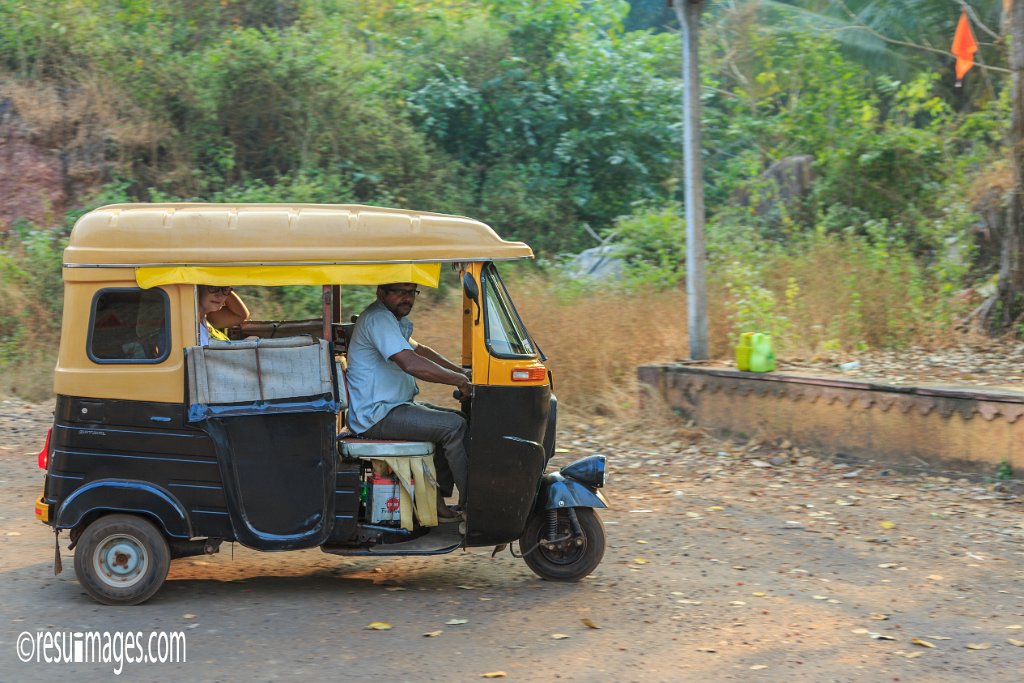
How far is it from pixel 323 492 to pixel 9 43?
1525 cm

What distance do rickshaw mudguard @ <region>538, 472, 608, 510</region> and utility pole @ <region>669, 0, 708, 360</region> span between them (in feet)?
17.1

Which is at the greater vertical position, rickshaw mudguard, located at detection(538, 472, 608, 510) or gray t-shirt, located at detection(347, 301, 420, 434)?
gray t-shirt, located at detection(347, 301, 420, 434)

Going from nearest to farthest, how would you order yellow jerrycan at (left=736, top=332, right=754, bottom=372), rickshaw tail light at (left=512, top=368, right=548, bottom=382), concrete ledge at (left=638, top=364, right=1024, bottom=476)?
1. rickshaw tail light at (left=512, top=368, right=548, bottom=382)
2. concrete ledge at (left=638, top=364, right=1024, bottom=476)
3. yellow jerrycan at (left=736, top=332, right=754, bottom=372)

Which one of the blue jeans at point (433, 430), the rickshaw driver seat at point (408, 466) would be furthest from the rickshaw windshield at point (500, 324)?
the rickshaw driver seat at point (408, 466)

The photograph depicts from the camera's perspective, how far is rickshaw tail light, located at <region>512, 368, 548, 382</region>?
20.1ft

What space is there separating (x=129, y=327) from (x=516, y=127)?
14.0 meters

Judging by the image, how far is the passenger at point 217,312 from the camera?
6.01 m

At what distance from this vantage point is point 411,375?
6340mm

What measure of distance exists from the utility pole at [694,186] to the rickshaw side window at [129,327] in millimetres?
6687

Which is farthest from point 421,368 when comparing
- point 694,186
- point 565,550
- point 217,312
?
point 694,186

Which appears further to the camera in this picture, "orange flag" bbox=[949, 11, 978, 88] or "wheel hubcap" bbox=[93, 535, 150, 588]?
"orange flag" bbox=[949, 11, 978, 88]

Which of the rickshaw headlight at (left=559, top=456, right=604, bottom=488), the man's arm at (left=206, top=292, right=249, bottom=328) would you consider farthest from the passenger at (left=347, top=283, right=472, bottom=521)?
the man's arm at (left=206, top=292, right=249, bottom=328)

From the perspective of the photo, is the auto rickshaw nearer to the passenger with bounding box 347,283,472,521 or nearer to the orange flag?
the passenger with bounding box 347,283,472,521

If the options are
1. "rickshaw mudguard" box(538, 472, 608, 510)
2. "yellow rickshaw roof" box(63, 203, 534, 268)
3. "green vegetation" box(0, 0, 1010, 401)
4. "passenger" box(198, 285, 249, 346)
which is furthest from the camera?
"green vegetation" box(0, 0, 1010, 401)
